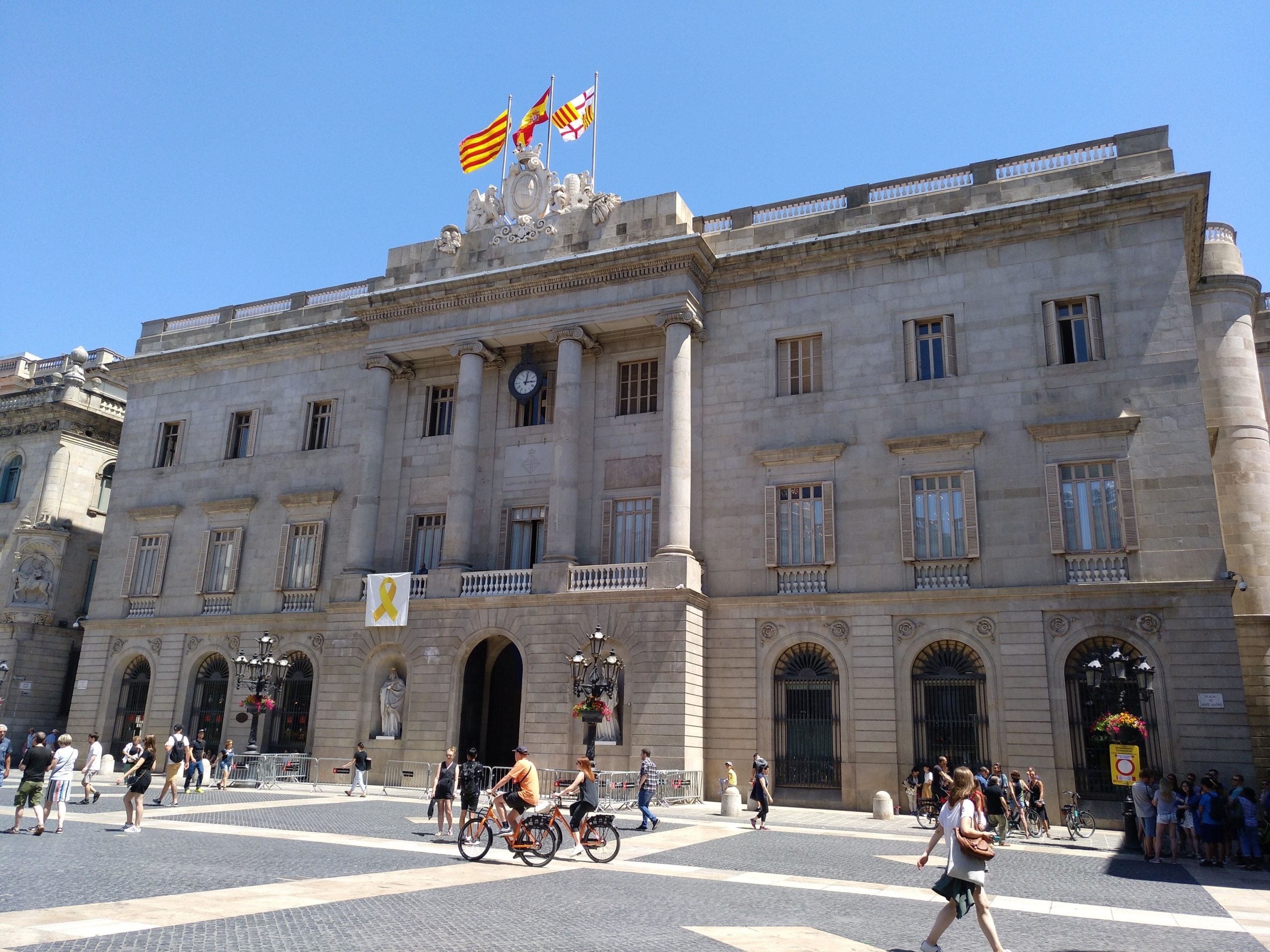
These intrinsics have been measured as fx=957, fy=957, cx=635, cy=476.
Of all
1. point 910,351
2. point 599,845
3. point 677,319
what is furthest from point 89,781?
point 910,351

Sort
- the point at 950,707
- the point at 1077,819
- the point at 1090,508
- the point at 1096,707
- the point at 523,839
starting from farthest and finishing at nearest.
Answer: the point at 950,707, the point at 1090,508, the point at 1096,707, the point at 1077,819, the point at 523,839

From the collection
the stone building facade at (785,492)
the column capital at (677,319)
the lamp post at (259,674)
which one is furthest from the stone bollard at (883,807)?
the lamp post at (259,674)

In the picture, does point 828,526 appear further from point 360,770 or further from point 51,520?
point 51,520

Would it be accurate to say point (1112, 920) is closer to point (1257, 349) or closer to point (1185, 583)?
point (1185, 583)

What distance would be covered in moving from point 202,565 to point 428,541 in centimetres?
1042

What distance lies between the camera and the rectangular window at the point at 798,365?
101 feet

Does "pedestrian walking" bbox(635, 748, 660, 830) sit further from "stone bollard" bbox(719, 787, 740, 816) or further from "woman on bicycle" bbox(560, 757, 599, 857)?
"woman on bicycle" bbox(560, 757, 599, 857)

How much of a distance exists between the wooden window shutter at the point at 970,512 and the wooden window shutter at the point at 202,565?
28.6 meters

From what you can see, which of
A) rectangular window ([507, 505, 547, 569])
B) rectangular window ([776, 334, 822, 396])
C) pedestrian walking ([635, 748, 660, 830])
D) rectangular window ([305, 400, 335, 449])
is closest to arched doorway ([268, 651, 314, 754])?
rectangular window ([305, 400, 335, 449])

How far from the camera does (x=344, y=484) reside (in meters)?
36.2

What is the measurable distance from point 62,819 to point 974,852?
16472mm

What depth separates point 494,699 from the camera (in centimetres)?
3341

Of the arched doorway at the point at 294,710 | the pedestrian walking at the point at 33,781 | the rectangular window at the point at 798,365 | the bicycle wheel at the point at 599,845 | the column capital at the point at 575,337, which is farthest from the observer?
the arched doorway at the point at 294,710

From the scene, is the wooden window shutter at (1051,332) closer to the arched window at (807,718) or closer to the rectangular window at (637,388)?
the arched window at (807,718)
